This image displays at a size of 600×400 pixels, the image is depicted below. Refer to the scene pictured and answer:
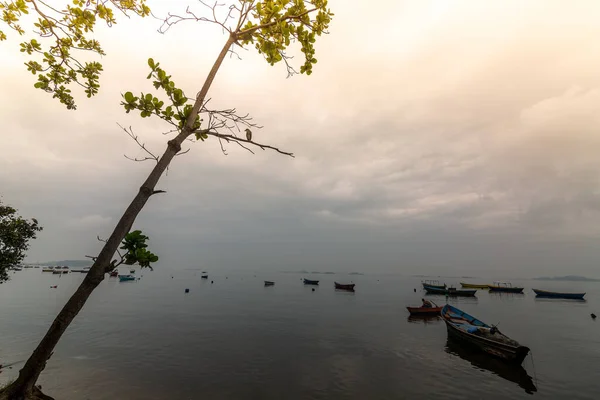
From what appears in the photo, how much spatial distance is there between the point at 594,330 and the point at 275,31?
67.5 meters

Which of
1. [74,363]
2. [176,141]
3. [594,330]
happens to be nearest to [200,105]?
[176,141]

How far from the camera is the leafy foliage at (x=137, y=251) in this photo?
366 centimetres

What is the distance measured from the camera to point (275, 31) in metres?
4.33

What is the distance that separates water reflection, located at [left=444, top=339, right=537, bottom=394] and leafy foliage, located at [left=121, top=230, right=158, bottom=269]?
28.2 meters

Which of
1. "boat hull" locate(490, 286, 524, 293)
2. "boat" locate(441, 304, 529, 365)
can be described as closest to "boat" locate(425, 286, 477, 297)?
"boat hull" locate(490, 286, 524, 293)

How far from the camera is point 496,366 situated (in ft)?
79.5

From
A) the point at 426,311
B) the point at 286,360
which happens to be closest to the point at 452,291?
the point at 426,311

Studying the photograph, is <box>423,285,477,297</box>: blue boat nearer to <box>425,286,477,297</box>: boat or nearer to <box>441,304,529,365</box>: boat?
<box>425,286,477,297</box>: boat

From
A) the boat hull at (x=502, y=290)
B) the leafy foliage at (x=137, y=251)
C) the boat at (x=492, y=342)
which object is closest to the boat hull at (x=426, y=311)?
the boat at (x=492, y=342)

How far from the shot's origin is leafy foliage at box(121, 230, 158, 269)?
366cm

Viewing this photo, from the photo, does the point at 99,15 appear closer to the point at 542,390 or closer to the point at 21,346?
the point at 542,390

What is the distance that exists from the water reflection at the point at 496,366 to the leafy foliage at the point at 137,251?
28.2 meters

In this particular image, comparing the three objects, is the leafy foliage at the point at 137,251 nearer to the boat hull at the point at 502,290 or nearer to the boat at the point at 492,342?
the boat at the point at 492,342

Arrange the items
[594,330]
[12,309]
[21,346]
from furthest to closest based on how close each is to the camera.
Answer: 1. [12,309]
2. [594,330]
3. [21,346]
